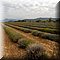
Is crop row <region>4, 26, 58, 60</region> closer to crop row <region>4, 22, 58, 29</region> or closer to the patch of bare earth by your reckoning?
the patch of bare earth

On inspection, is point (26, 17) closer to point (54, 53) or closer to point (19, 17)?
point (19, 17)

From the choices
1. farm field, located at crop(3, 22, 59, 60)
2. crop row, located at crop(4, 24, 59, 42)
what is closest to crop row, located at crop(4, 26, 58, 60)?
farm field, located at crop(3, 22, 59, 60)

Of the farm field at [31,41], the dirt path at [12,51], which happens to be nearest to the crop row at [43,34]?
the farm field at [31,41]

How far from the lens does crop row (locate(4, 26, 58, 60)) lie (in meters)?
4.04

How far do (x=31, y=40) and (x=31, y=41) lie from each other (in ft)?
0.07

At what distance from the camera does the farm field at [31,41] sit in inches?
159

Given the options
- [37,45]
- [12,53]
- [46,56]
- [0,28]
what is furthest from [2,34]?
[46,56]

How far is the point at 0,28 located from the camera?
4141mm

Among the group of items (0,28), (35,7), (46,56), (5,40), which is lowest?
(46,56)

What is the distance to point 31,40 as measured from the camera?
13.6 feet

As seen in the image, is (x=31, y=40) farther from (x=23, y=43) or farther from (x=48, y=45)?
(x=48, y=45)

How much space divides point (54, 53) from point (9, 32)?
107 cm

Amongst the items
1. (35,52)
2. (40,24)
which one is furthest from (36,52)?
(40,24)

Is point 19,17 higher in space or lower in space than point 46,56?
higher
